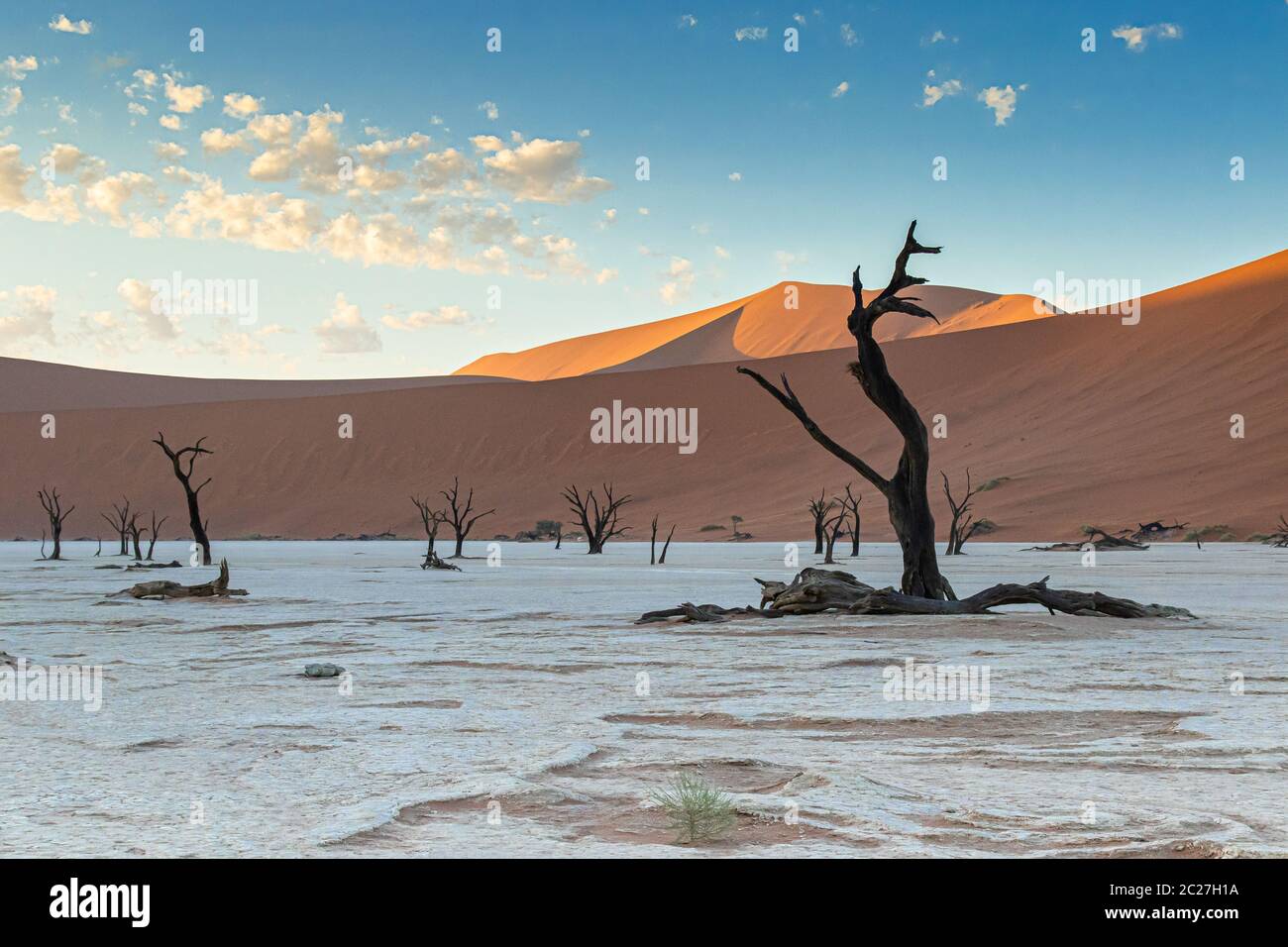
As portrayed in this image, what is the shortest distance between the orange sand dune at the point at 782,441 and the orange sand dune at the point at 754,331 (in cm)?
2268

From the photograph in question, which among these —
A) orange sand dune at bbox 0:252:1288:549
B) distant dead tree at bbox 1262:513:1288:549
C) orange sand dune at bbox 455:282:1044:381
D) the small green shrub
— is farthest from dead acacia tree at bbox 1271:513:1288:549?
orange sand dune at bbox 455:282:1044:381

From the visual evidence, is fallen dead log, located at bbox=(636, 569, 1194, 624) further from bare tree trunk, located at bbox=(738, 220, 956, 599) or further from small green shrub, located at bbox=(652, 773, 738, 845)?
small green shrub, located at bbox=(652, 773, 738, 845)

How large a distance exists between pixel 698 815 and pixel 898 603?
10349mm

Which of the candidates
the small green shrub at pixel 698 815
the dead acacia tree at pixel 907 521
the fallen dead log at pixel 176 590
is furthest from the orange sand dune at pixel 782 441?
the small green shrub at pixel 698 815

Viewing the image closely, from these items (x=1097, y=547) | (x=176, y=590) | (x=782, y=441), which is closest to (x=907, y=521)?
(x=176, y=590)

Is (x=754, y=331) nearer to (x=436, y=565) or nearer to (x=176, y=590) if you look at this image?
(x=436, y=565)

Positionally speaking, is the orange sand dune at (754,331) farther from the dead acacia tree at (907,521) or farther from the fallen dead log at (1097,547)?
the dead acacia tree at (907,521)

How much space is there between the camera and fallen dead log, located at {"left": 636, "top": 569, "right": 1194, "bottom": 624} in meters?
14.1

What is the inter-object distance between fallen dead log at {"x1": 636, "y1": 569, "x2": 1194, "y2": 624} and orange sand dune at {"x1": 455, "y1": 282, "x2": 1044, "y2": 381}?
10121 centimetres

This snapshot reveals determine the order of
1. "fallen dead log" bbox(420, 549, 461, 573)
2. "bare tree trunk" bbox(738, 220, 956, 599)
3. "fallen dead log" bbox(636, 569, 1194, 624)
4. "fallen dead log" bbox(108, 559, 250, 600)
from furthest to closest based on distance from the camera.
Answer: "fallen dead log" bbox(420, 549, 461, 573), "fallen dead log" bbox(108, 559, 250, 600), "bare tree trunk" bbox(738, 220, 956, 599), "fallen dead log" bbox(636, 569, 1194, 624)

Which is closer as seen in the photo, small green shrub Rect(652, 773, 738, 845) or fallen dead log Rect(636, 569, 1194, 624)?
small green shrub Rect(652, 773, 738, 845)

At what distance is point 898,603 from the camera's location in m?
14.5
